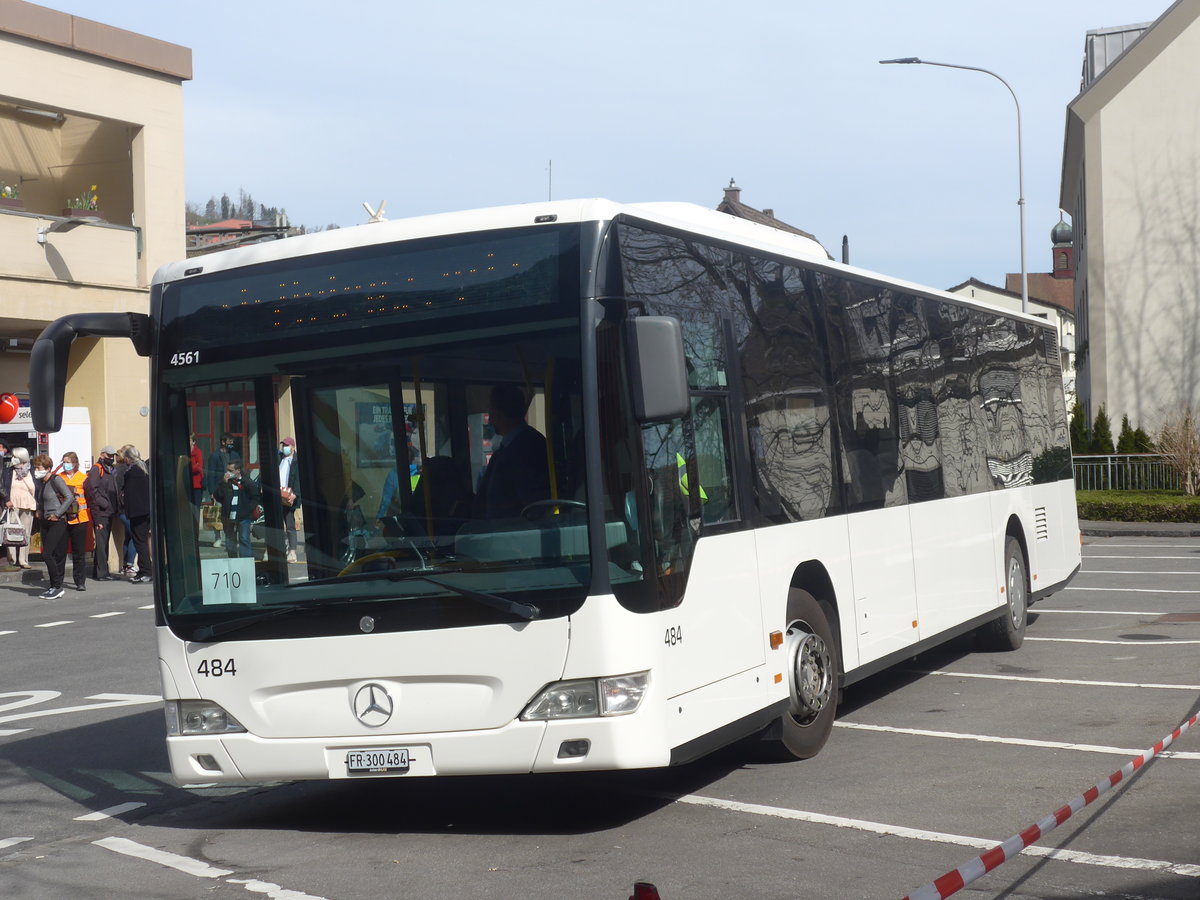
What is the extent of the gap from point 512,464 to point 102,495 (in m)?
17.3

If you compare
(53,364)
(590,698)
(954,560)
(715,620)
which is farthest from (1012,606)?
(53,364)

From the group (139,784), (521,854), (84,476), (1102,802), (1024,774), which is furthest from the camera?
(84,476)

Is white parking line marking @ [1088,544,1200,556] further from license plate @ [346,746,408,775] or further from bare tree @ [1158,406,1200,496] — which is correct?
license plate @ [346,746,408,775]

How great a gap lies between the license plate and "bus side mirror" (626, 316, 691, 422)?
1.87 metres

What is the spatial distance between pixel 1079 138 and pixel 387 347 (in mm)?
44723

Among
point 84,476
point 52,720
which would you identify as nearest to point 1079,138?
point 84,476

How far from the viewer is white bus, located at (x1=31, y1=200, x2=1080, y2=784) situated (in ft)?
20.9

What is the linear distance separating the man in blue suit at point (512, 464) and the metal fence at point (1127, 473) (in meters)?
30.6

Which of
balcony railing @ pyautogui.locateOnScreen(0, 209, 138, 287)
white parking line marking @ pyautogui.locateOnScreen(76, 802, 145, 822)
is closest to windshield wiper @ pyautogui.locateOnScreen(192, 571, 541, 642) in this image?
white parking line marking @ pyautogui.locateOnScreen(76, 802, 145, 822)

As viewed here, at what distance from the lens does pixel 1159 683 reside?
35.1ft

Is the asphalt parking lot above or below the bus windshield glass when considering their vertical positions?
below

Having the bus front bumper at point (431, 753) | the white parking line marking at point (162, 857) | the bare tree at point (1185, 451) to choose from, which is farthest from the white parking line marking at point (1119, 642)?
the bare tree at point (1185, 451)

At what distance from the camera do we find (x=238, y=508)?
7.01m

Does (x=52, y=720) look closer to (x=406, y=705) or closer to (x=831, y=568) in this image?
(x=406, y=705)
